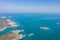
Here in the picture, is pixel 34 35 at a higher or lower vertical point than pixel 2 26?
lower

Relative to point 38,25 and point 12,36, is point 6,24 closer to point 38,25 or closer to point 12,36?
point 12,36

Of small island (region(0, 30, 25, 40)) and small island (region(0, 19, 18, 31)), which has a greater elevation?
small island (region(0, 19, 18, 31))

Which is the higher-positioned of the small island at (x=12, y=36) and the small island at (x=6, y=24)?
the small island at (x=6, y=24)

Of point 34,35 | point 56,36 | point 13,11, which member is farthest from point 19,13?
point 56,36

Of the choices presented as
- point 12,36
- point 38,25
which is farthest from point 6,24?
point 38,25

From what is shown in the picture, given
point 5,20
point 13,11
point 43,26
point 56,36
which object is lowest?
point 56,36

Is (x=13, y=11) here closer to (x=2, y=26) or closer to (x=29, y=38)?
(x=2, y=26)

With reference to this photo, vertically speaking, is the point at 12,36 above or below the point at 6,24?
below

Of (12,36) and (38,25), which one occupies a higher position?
(38,25)
